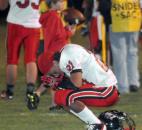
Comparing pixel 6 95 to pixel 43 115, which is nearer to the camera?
pixel 43 115

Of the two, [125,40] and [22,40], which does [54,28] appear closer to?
[22,40]

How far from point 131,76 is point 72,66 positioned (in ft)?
12.6

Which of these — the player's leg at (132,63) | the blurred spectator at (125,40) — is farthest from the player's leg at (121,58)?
the player's leg at (132,63)

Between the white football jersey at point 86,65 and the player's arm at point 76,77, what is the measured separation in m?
0.05

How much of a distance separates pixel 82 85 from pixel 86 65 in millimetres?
210

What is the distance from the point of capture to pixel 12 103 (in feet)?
36.4

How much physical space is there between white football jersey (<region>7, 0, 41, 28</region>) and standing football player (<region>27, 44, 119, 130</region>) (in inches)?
97.2

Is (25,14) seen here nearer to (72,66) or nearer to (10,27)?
(10,27)

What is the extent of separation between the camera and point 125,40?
39.0 feet

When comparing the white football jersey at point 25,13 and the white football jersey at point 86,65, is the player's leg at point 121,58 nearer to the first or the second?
the white football jersey at point 25,13

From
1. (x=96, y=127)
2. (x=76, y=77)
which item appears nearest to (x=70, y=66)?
(x=76, y=77)

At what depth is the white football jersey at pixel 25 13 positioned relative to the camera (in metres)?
11.1

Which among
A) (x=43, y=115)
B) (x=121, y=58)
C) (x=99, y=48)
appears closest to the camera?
(x=43, y=115)

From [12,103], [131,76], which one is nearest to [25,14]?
[12,103]
